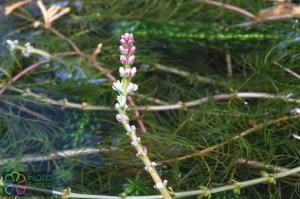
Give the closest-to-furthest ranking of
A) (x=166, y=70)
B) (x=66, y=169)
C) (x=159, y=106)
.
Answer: (x=66, y=169), (x=159, y=106), (x=166, y=70)

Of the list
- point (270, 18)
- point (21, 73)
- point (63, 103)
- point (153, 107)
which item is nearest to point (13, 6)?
point (21, 73)

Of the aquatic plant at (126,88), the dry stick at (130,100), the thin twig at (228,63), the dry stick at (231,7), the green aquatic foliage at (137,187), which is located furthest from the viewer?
the dry stick at (231,7)

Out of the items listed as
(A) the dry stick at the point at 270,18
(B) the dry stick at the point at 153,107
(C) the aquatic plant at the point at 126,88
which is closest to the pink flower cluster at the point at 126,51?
(C) the aquatic plant at the point at 126,88

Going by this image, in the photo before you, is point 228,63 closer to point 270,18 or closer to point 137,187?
point 270,18

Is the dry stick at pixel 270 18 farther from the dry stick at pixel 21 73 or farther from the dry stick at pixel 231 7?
the dry stick at pixel 21 73

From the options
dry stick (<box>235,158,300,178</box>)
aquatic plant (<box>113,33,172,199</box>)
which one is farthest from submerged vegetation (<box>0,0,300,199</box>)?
aquatic plant (<box>113,33,172,199</box>)

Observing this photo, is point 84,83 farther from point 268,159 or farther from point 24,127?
point 268,159

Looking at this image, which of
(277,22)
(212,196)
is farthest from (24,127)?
(277,22)

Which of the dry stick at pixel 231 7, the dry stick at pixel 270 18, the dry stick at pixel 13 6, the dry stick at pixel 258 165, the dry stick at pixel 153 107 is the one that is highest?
the dry stick at pixel 13 6
